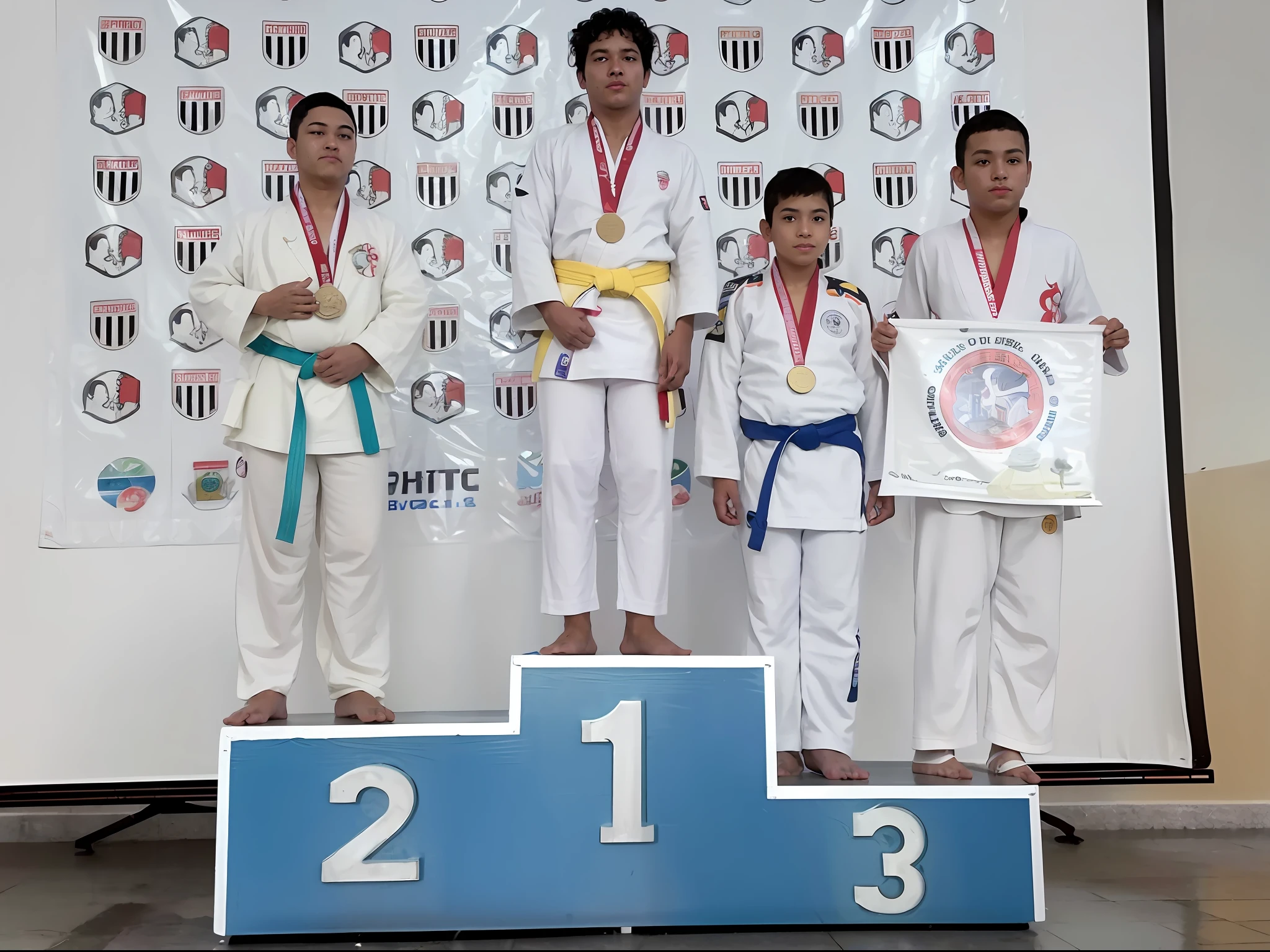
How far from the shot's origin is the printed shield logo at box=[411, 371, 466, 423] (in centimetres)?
326

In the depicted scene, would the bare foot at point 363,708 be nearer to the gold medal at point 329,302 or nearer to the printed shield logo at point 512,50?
the gold medal at point 329,302

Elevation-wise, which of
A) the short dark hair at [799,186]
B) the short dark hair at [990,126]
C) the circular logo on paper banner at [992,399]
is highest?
the short dark hair at [990,126]

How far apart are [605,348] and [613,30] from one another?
84cm

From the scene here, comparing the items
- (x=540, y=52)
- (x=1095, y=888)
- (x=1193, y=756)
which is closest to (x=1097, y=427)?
(x=1095, y=888)

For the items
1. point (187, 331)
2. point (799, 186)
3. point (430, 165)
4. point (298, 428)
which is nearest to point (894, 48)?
point (799, 186)

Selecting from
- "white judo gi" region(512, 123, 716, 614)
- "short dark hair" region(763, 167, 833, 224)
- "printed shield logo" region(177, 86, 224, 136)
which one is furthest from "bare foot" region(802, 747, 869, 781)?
"printed shield logo" region(177, 86, 224, 136)

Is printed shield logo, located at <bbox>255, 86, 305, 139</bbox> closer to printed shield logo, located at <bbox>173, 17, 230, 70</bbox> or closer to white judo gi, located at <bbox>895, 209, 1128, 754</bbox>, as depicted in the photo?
printed shield logo, located at <bbox>173, 17, 230, 70</bbox>

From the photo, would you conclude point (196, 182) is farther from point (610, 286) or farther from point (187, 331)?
point (610, 286)

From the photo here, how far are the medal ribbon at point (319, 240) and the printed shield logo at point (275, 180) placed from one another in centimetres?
57

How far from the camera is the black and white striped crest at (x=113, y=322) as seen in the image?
321 centimetres

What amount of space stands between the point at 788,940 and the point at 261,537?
5.09 ft

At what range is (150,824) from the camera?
3.16 metres

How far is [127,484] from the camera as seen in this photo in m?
3.18

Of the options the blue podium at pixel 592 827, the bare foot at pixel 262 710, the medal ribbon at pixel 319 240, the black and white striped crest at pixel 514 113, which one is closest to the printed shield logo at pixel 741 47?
the black and white striped crest at pixel 514 113
